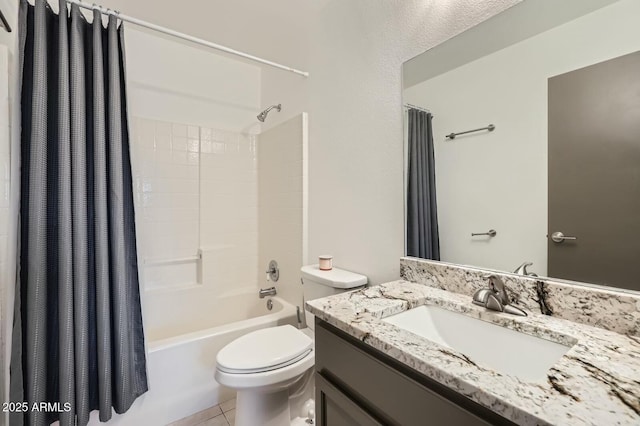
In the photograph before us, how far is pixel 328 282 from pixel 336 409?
606mm

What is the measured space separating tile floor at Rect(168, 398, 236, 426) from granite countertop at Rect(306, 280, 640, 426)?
1146 mm

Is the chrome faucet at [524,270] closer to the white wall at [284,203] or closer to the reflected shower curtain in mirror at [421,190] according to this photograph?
the reflected shower curtain in mirror at [421,190]

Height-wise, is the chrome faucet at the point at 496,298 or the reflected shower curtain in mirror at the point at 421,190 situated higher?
the reflected shower curtain in mirror at the point at 421,190

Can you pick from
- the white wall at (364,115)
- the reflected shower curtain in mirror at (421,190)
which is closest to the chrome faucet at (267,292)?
the white wall at (364,115)

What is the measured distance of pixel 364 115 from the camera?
139cm

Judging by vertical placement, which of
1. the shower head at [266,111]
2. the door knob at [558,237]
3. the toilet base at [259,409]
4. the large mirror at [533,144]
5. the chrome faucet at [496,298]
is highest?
the shower head at [266,111]

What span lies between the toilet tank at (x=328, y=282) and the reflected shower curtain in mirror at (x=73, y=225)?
2.86 ft

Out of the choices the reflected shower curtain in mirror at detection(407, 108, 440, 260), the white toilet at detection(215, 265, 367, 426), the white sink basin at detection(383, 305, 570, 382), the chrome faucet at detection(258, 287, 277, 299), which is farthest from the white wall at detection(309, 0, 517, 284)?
the chrome faucet at detection(258, 287, 277, 299)

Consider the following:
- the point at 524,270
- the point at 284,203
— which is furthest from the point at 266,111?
the point at 524,270

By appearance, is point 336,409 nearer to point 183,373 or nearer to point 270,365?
point 270,365

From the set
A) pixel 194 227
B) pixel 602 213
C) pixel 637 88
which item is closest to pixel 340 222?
pixel 602 213

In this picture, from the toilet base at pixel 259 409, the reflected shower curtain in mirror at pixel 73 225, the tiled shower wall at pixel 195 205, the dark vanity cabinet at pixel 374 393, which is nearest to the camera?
the dark vanity cabinet at pixel 374 393

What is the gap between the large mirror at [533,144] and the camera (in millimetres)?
696

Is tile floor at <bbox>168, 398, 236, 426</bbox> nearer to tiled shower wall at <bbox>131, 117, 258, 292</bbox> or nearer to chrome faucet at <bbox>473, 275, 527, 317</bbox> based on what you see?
tiled shower wall at <bbox>131, 117, 258, 292</bbox>
